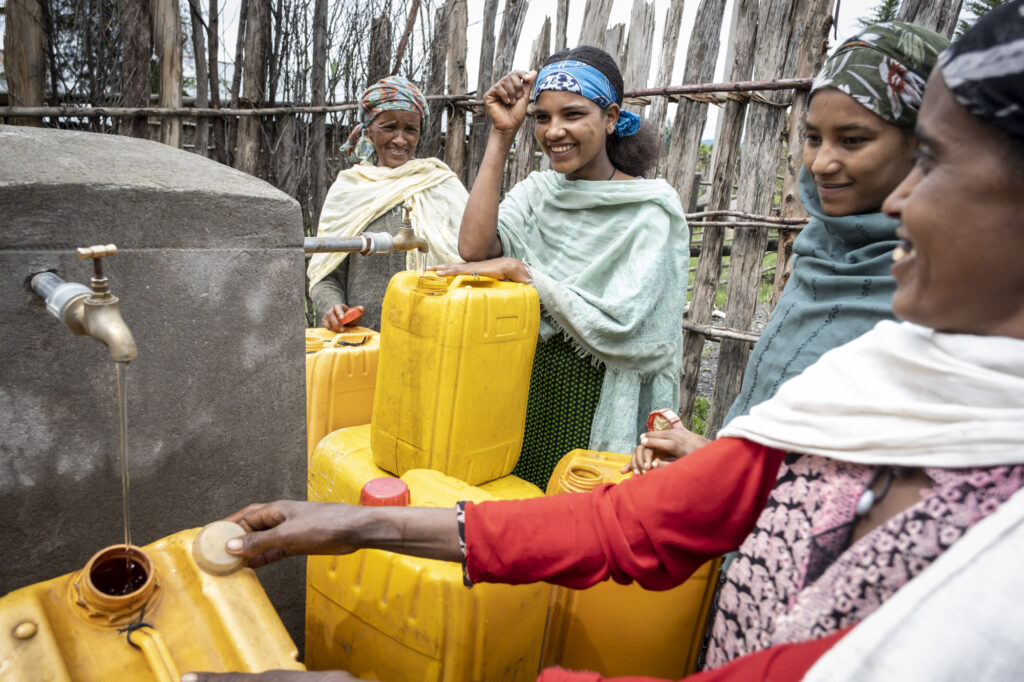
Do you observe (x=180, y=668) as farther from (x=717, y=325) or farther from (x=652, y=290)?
(x=717, y=325)

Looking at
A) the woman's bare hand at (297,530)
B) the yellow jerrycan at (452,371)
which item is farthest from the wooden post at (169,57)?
the woman's bare hand at (297,530)

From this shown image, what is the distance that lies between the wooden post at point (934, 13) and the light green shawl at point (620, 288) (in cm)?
110

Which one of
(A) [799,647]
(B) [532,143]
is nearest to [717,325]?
(B) [532,143]

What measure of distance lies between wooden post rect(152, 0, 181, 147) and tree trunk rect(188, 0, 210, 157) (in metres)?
0.10

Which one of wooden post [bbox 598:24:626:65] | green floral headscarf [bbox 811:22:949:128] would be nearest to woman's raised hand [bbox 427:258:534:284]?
green floral headscarf [bbox 811:22:949:128]

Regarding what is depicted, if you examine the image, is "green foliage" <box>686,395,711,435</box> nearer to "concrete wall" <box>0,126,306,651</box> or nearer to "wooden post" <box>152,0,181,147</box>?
"concrete wall" <box>0,126,306,651</box>

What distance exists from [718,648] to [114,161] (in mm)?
1404

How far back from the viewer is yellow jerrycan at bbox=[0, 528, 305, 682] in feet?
2.96

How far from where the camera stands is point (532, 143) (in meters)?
3.55

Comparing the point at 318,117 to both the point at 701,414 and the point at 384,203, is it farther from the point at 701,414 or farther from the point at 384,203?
the point at 701,414

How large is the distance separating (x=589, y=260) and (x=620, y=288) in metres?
0.19

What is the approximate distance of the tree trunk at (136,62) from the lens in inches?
148

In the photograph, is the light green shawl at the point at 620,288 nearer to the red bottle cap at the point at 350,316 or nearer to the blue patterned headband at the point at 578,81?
the blue patterned headband at the point at 578,81

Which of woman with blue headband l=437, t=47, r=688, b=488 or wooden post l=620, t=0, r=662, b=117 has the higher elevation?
wooden post l=620, t=0, r=662, b=117
